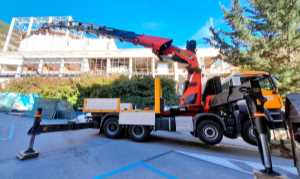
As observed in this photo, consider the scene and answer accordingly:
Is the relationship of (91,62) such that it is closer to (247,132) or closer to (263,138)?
(247,132)

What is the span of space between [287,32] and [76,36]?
99.5 ft

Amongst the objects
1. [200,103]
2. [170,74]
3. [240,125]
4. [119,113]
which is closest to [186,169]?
[240,125]

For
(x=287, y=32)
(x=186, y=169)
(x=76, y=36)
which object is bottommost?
(x=186, y=169)

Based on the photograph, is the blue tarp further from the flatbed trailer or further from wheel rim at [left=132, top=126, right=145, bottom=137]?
wheel rim at [left=132, top=126, right=145, bottom=137]

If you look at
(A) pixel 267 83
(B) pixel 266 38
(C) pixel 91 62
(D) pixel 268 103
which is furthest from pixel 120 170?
(C) pixel 91 62

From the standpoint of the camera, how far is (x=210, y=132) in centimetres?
496

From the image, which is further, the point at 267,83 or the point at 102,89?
the point at 102,89

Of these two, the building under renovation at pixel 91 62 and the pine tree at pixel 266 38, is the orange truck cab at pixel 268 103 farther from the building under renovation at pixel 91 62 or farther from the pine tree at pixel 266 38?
the building under renovation at pixel 91 62

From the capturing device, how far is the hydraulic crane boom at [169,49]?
18.8ft

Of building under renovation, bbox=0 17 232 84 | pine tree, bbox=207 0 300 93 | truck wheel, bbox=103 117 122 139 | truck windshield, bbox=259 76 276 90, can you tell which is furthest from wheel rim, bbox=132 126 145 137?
building under renovation, bbox=0 17 232 84

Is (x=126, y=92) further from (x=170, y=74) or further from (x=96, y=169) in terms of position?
(x=96, y=169)

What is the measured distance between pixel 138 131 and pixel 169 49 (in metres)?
3.43

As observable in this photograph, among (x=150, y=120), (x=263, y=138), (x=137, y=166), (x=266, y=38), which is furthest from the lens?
(x=266, y=38)

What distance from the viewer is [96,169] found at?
339 centimetres
